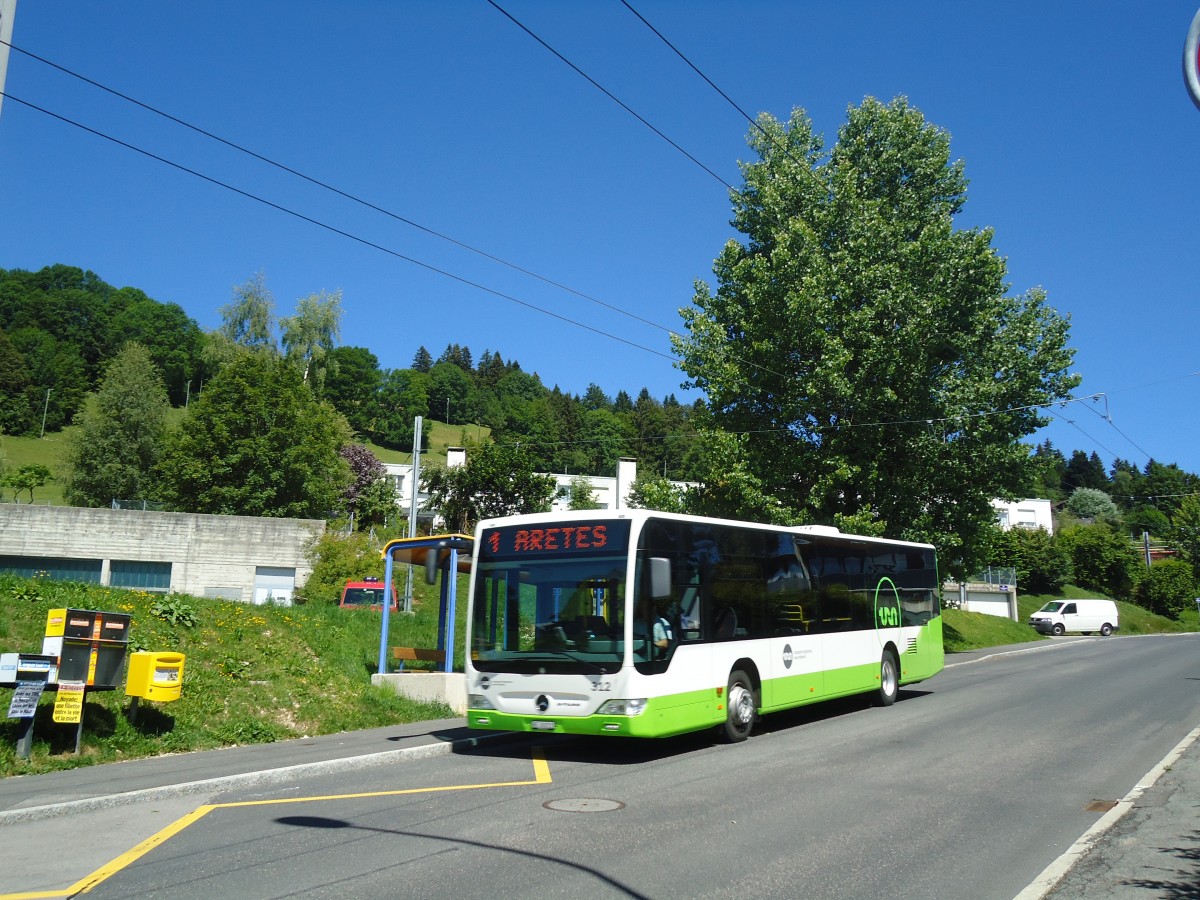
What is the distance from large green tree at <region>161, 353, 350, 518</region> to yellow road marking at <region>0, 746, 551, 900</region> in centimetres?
4530

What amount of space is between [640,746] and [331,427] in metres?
46.8

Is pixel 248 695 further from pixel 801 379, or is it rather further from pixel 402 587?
pixel 402 587

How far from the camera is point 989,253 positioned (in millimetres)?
30656

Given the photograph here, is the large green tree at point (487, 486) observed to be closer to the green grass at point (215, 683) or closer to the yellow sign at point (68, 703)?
the green grass at point (215, 683)

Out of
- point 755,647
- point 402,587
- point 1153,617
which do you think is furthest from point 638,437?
point 755,647

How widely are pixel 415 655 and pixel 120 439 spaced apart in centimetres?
5892

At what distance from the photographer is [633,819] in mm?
7926

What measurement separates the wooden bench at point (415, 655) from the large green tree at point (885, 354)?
648 inches

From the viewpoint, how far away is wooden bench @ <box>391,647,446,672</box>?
1636 cm

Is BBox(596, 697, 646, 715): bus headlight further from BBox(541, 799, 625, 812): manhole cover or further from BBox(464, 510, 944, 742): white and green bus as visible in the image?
BBox(541, 799, 625, 812): manhole cover

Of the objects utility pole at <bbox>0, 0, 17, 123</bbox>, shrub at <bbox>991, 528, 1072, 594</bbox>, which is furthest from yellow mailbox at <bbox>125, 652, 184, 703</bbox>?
shrub at <bbox>991, 528, 1072, 594</bbox>

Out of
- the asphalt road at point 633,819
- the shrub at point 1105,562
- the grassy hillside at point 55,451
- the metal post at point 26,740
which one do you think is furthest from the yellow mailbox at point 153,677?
the shrub at point 1105,562

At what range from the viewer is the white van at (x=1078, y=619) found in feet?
175

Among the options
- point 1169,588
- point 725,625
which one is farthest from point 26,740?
point 1169,588
